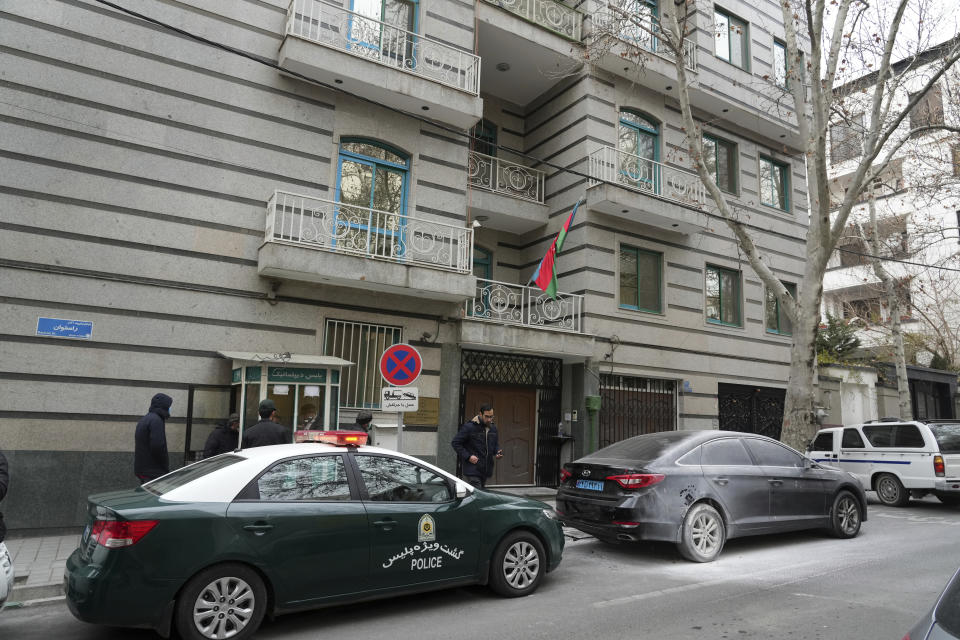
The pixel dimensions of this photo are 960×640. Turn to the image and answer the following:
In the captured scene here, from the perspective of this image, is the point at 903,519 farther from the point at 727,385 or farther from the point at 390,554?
the point at 390,554

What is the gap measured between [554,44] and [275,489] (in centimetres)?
1343

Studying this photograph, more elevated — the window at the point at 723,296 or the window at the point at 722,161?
the window at the point at 722,161

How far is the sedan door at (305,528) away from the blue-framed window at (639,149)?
1238 cm

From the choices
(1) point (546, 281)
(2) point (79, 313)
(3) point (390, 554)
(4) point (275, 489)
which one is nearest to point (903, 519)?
(1) point (546, 281)

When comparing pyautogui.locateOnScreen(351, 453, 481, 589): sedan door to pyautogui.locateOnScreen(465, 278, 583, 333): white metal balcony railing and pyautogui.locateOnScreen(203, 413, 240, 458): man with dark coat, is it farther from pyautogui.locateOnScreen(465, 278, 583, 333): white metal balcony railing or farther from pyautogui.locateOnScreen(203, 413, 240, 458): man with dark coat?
pyautogui.locateOnScreen(465, 278, 583, 333): white metal balcony railing

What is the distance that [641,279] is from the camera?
1600cm

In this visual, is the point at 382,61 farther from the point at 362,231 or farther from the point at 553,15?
the point at 553,15

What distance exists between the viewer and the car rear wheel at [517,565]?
6.14 metres

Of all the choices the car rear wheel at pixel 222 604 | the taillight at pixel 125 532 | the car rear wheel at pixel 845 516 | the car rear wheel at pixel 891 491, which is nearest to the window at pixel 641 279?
the car rear wheel at pixel 891 491

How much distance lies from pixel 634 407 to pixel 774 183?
9.43 meters

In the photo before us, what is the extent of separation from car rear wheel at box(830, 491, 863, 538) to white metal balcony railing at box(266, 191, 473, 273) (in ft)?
24.5

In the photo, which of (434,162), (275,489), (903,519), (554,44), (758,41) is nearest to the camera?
(275,489)

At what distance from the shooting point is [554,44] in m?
15.2

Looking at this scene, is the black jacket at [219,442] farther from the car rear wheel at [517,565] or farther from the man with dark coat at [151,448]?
the car rear wheel at [517,565]
